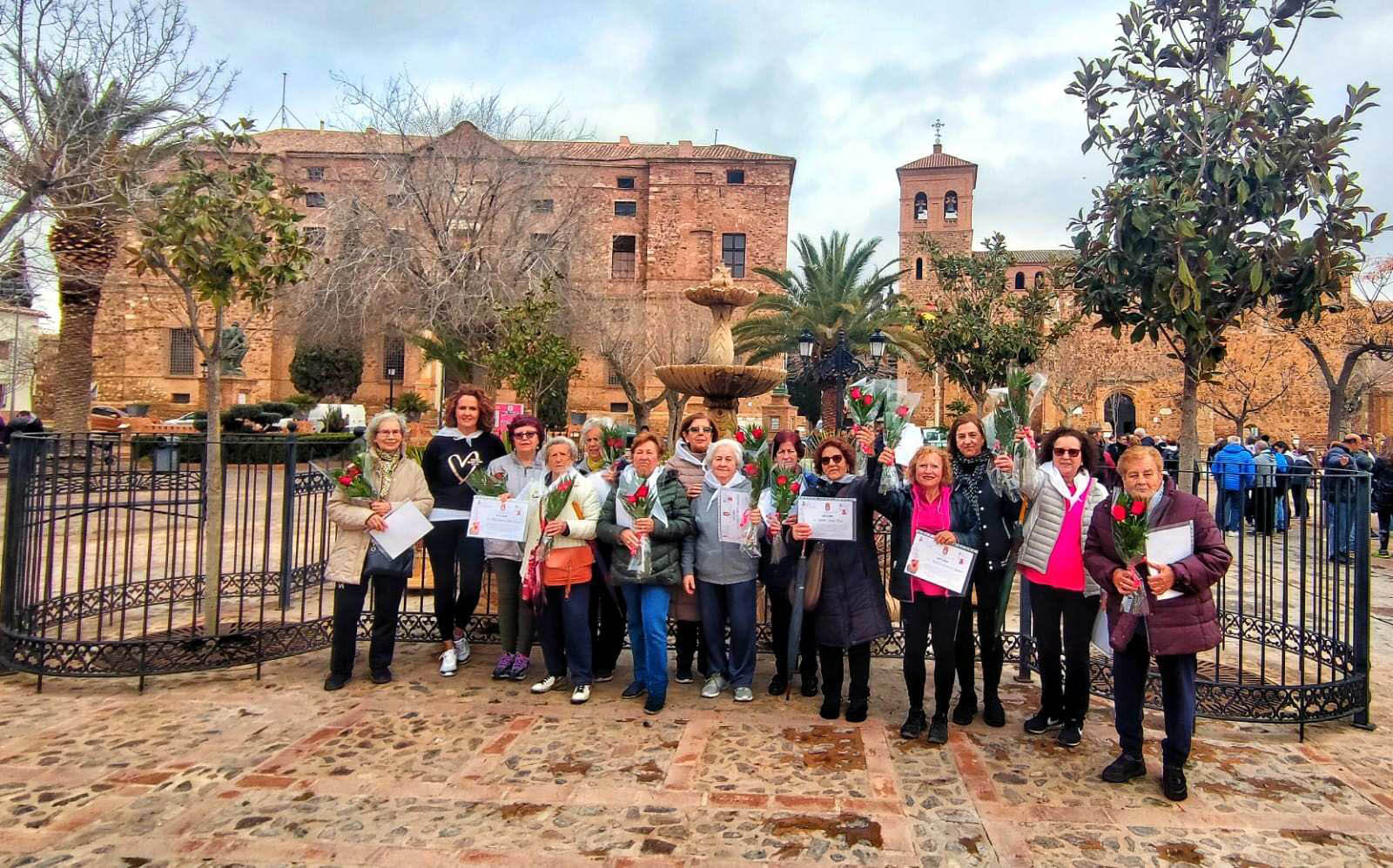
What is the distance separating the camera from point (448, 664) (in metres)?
5.24

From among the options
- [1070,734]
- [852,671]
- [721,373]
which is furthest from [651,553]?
[721,373]

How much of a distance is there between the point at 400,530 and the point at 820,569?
8.18 feet

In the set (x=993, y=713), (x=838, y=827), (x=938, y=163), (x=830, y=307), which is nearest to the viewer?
(x=838, y=827)

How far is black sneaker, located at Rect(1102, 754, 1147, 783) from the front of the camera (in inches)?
150

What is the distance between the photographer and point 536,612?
5.09 meters

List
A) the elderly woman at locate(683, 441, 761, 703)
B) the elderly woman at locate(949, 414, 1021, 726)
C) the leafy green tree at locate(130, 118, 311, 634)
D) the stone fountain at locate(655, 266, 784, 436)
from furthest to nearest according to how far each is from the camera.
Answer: the stone fountain at locate(655, 266, 784, 436), the leafy green tree at locate(130, 118, 311, 634), the elderly woman at locate(683, 441, 761, 703), the elderly woman at locate(949, 414, 1021, 726)

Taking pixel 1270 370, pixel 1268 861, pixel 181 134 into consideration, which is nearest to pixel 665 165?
pixel 1270 370

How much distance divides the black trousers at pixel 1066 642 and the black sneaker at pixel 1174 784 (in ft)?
2.05

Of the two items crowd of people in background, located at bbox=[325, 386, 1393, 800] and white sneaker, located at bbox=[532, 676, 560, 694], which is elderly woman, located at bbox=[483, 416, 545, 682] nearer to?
crowd of people in background, located at bbox=[325, 386, 1393, 800]

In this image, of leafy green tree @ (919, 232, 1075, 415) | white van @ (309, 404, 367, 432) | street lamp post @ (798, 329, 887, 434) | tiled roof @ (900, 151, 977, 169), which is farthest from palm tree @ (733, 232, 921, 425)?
tiled roof @ (900, 151, 977, 169)

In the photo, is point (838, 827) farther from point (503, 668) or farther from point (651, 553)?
point (503, 668)

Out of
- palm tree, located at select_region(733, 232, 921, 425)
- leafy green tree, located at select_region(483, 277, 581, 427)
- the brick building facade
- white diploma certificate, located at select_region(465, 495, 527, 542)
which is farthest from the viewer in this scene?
the brick building facade

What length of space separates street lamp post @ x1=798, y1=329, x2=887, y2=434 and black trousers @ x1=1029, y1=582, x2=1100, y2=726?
11.3 m

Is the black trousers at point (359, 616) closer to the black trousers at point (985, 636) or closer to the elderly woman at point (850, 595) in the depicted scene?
the elderly woman at point (850, 595)
